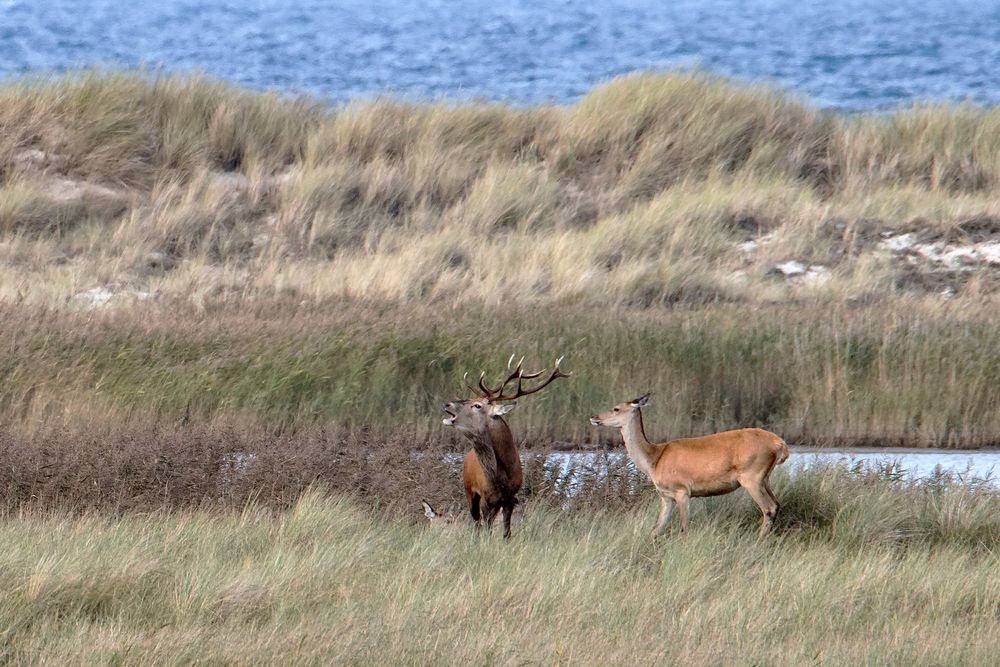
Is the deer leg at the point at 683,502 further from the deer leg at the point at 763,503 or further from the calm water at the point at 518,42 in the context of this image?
the calm water at the point at 518,42

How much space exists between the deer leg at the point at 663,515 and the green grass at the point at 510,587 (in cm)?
9

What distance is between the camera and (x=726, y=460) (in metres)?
9.19

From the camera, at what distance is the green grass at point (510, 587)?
7195 mm

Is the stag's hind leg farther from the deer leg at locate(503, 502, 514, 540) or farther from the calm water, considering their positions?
A: the calm water

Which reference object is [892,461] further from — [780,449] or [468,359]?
[468,359]

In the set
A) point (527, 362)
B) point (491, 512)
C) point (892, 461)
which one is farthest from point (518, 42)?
point (491, 512)

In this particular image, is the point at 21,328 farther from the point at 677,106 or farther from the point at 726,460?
the point at 677,106

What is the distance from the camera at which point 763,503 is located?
929 centimetres

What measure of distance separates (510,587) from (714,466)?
5.68 ft

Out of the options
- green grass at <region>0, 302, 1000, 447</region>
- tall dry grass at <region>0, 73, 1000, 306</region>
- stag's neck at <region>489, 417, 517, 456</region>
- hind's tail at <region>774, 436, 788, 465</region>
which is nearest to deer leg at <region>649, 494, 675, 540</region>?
Answer: hind's tail at <region>774, 436, 788, 465</region>

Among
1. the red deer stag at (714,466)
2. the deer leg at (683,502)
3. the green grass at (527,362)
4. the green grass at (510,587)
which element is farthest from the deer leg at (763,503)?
the green grass at (527,362)

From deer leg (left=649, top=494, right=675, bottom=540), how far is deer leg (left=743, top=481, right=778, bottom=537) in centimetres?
51

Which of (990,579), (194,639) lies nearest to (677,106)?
(990,579)

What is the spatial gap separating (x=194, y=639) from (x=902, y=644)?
327cm
